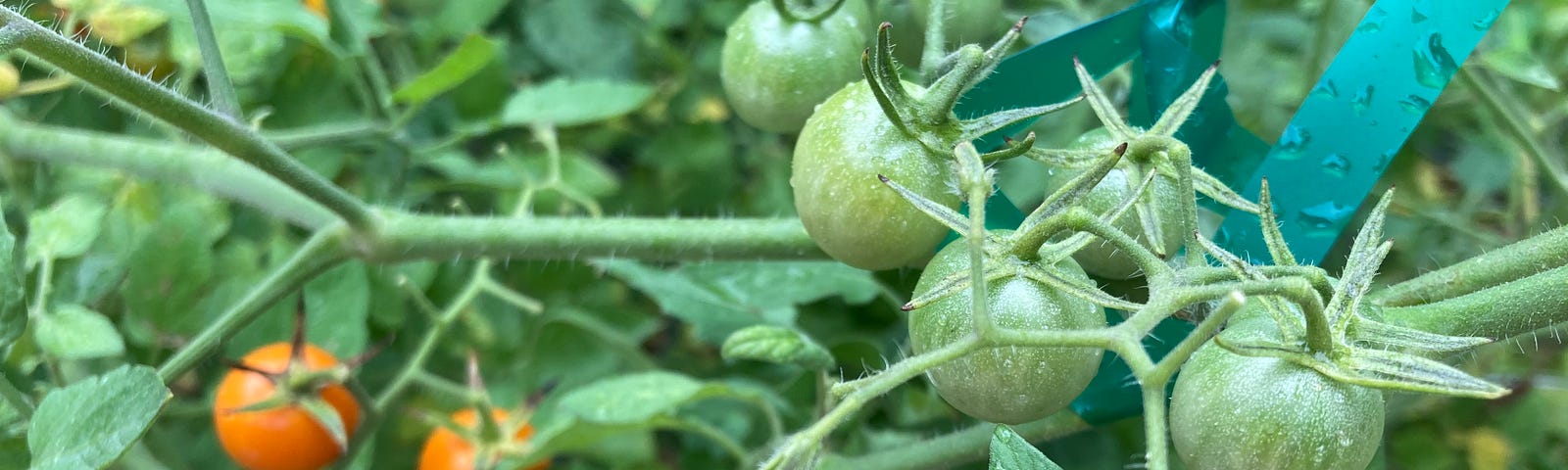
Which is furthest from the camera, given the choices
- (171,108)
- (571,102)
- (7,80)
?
(571,102)

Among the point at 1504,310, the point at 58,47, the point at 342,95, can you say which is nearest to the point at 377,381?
the point at 342,95

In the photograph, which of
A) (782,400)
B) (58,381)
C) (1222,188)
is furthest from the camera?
(782,400)

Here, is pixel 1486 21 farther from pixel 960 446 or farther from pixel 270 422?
pixel 270 422

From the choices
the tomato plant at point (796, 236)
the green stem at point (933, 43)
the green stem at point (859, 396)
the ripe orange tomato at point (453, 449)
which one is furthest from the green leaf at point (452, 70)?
the green stem at point (859, 396)

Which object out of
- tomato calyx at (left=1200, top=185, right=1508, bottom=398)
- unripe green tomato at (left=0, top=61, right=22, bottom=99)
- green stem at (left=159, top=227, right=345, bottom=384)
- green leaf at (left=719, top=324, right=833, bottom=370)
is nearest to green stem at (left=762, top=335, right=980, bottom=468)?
tomato calyx at (left=1200, top=185, right=1508, bottom=398)

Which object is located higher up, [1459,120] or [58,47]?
[58,47]

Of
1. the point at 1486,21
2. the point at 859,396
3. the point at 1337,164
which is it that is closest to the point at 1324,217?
the point at 1337,164

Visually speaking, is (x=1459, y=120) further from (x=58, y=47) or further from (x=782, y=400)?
(x=58, y=47)
